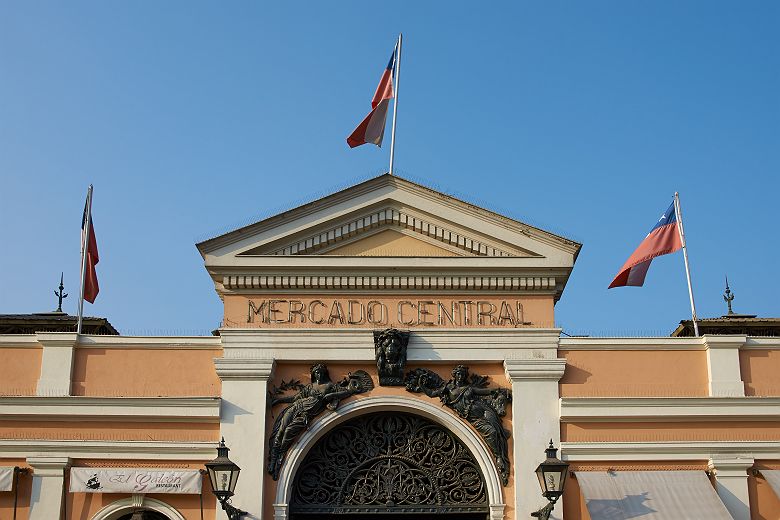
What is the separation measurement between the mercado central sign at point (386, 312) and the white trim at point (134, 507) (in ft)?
10.5

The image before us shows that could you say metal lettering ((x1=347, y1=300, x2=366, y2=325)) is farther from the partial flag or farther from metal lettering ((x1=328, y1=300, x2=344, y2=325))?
the partial flag

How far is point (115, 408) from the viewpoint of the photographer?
18.2 m

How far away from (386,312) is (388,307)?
97mm

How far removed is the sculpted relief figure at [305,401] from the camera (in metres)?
18.2

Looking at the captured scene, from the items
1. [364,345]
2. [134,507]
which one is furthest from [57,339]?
[364,345]

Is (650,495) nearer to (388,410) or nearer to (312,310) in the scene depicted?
(388,410)

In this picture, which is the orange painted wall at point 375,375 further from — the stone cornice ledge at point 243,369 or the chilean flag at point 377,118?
the chilean flag at point 377,118

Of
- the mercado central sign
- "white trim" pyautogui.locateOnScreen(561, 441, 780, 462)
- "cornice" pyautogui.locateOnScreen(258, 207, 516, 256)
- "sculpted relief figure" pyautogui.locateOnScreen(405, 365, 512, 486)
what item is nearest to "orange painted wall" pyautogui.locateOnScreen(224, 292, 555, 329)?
the mercado central sign

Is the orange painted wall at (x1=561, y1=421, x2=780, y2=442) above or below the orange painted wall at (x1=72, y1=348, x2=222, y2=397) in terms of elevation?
below

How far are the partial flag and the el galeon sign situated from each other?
3.60m

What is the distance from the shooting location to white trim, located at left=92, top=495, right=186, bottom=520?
17.8 meters

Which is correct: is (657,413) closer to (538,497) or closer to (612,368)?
(612,368)

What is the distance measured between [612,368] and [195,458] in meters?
7.19

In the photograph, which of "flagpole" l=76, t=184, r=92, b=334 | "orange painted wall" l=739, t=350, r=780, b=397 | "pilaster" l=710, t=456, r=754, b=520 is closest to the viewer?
"pilaster" l=710, t=456, r=754, b=520
